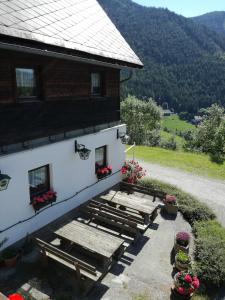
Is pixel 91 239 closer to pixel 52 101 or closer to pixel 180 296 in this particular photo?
pixel 180 296

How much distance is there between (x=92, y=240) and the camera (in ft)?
28.6

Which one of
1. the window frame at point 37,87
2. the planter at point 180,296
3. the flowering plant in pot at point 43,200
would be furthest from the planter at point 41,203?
the planter at point 180,296

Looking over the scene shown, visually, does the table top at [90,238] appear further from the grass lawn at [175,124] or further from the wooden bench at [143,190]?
the grass lawn at [175,124]

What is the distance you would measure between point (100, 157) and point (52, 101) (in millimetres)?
4162

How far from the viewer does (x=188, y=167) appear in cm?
2025

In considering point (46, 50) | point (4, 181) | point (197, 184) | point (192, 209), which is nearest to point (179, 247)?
point (192, 209)

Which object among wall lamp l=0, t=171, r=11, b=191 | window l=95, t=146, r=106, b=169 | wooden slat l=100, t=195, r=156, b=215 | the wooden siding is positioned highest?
the wooden siding

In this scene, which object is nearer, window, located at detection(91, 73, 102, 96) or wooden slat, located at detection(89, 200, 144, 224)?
wooden slat, located at detection(89, 200, 144, 224)

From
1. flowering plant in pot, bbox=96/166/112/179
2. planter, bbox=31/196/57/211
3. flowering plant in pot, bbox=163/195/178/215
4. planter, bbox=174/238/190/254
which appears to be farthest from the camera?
flowering plant in pot, bbox=96/166/112/179

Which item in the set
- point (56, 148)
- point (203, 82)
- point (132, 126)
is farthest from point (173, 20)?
point (56, 148)

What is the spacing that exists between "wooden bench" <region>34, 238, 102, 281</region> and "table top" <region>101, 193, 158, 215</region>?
3522 mm

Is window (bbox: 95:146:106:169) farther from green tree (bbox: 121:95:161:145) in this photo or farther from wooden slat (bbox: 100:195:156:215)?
green tree (bbox: 121:95:161:145)

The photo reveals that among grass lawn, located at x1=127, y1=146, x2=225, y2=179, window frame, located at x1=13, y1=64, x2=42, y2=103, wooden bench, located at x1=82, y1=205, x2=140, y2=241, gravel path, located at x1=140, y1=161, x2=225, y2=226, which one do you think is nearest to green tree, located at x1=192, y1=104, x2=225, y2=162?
grass lawn, located at x1=127, y1=146, x2=225, y2=179

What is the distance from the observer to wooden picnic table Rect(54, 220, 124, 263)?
8242mm
